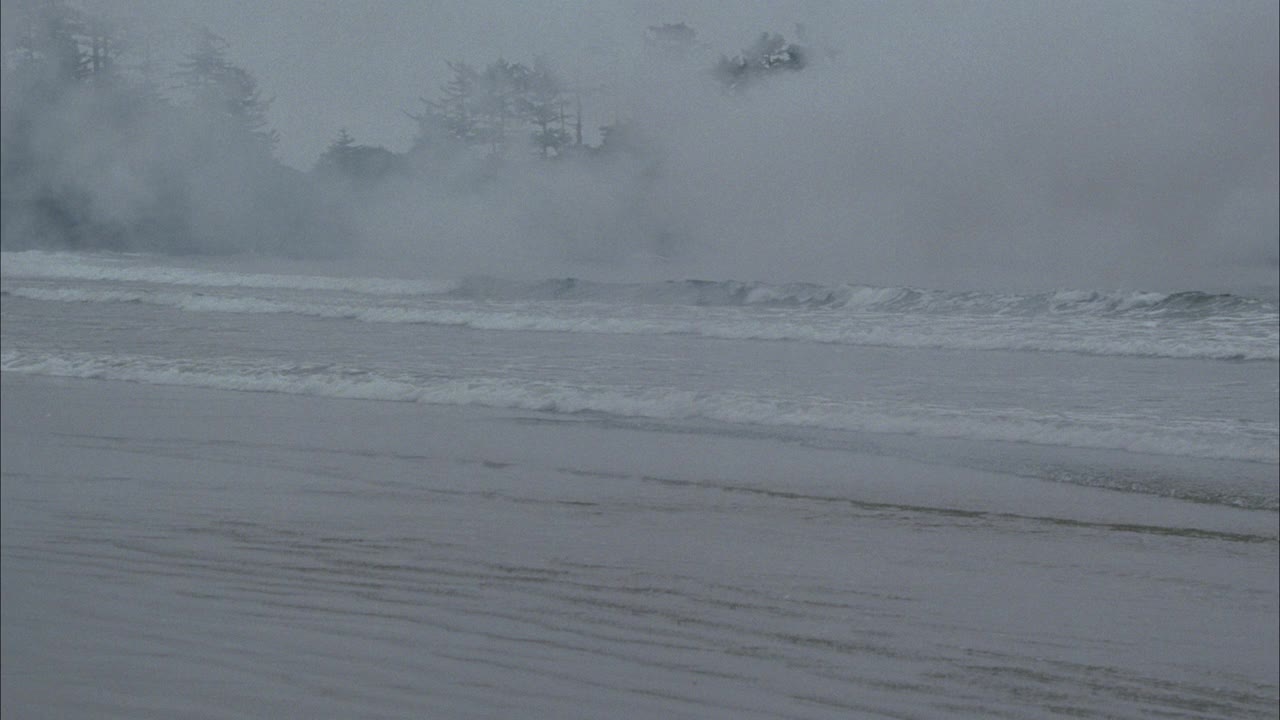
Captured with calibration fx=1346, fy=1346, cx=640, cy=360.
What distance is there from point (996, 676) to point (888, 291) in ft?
24.8

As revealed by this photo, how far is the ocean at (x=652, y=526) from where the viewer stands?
2844 millimetres

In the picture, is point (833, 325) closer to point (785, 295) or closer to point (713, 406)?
point (785, 295)

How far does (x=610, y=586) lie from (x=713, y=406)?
288 cm

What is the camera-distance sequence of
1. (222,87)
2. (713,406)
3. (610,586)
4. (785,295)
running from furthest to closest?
(222,87), (785,295), (713,406), (610,586)

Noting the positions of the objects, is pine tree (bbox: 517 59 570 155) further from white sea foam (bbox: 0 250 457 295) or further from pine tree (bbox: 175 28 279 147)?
white sea foam (bbox: 0 250 457 295)

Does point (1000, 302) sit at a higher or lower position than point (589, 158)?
lower

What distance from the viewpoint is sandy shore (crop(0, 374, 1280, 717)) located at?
2777 mm

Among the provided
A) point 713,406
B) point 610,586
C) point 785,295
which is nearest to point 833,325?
point 785,295

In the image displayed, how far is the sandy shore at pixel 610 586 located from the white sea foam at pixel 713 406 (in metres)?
0.69

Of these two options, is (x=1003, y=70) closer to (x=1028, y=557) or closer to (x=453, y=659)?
(x=1028, y=557)

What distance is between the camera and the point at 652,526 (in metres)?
4.17

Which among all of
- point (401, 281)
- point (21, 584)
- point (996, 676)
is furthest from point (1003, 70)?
point (401, 281)

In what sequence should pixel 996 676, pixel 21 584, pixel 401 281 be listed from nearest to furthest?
pixel 996 676 → pixel 21 584 → pixel 401 281

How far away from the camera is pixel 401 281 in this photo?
12891 mm
